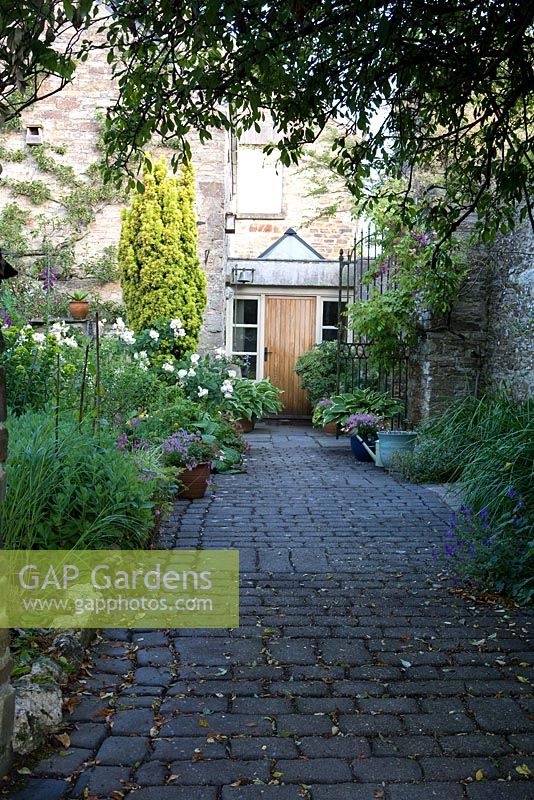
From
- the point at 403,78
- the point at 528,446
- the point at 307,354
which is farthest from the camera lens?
the point at 307,354

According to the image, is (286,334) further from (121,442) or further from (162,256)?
(121,442)

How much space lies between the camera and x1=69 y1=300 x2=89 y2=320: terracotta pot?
11.9 m

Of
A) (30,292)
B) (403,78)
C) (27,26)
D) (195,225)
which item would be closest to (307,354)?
(195,225)

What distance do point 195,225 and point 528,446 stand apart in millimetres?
7804

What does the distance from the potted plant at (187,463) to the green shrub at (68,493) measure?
82.0 inches

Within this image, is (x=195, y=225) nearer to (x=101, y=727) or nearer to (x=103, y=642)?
(x=103, y=642)

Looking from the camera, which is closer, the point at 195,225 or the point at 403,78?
the point at 403,78

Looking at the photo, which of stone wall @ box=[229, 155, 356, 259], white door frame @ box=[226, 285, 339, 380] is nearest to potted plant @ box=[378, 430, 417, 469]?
white door frame @ box=[226, 285, 339, 380]

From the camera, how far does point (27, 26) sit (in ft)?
8.63

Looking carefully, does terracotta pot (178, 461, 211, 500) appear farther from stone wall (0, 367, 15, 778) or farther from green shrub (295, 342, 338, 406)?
green shrub (295, 342, 338, 406)

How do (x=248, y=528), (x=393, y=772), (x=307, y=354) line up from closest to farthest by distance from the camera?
(x=393, y=772)
(x=248, y=528)
(x=307, y=354)

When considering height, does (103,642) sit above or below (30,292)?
below

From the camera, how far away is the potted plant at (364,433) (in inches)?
386

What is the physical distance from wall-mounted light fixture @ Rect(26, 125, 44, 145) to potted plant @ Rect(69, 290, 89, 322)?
265 centimetres
